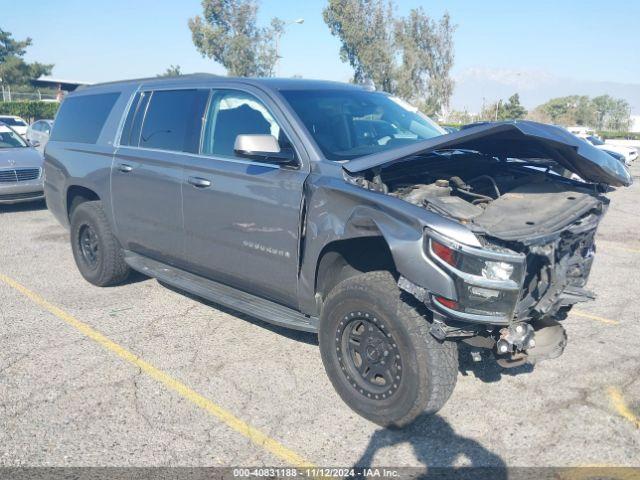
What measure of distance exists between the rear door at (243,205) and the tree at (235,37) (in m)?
42.3

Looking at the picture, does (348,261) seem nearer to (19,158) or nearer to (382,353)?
(382,353)

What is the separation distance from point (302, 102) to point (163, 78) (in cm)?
172

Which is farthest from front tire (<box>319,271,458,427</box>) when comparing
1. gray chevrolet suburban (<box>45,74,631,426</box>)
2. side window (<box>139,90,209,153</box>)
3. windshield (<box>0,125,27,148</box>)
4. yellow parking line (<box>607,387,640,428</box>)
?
windshield (<box>0,125,27,148</box>)

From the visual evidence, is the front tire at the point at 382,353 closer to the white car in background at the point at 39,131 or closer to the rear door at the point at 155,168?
the rear door at the point at 155,168

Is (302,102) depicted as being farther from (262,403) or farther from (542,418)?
(542,418)

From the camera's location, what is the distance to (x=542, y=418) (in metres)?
3.67

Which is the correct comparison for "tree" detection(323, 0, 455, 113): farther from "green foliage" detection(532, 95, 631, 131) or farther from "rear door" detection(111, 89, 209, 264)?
"rear door" detection(111, 89, 209, 264)

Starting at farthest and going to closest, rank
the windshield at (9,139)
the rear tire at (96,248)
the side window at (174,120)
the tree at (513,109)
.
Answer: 1. the tree at (513,109)
2. the windshield at (9,139)
3. the rear tire at (96,248)
4. the side window at (174,120)

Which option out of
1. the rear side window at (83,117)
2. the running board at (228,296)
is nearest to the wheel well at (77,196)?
the rear side window at (83,117)

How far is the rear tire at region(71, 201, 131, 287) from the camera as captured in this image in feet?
18.8

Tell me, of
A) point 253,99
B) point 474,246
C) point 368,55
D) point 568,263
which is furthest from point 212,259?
point 368,55

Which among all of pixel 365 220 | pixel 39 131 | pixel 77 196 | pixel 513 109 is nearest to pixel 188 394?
pixel 365 220

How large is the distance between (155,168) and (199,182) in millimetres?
655

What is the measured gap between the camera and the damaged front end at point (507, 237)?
3100 mm
